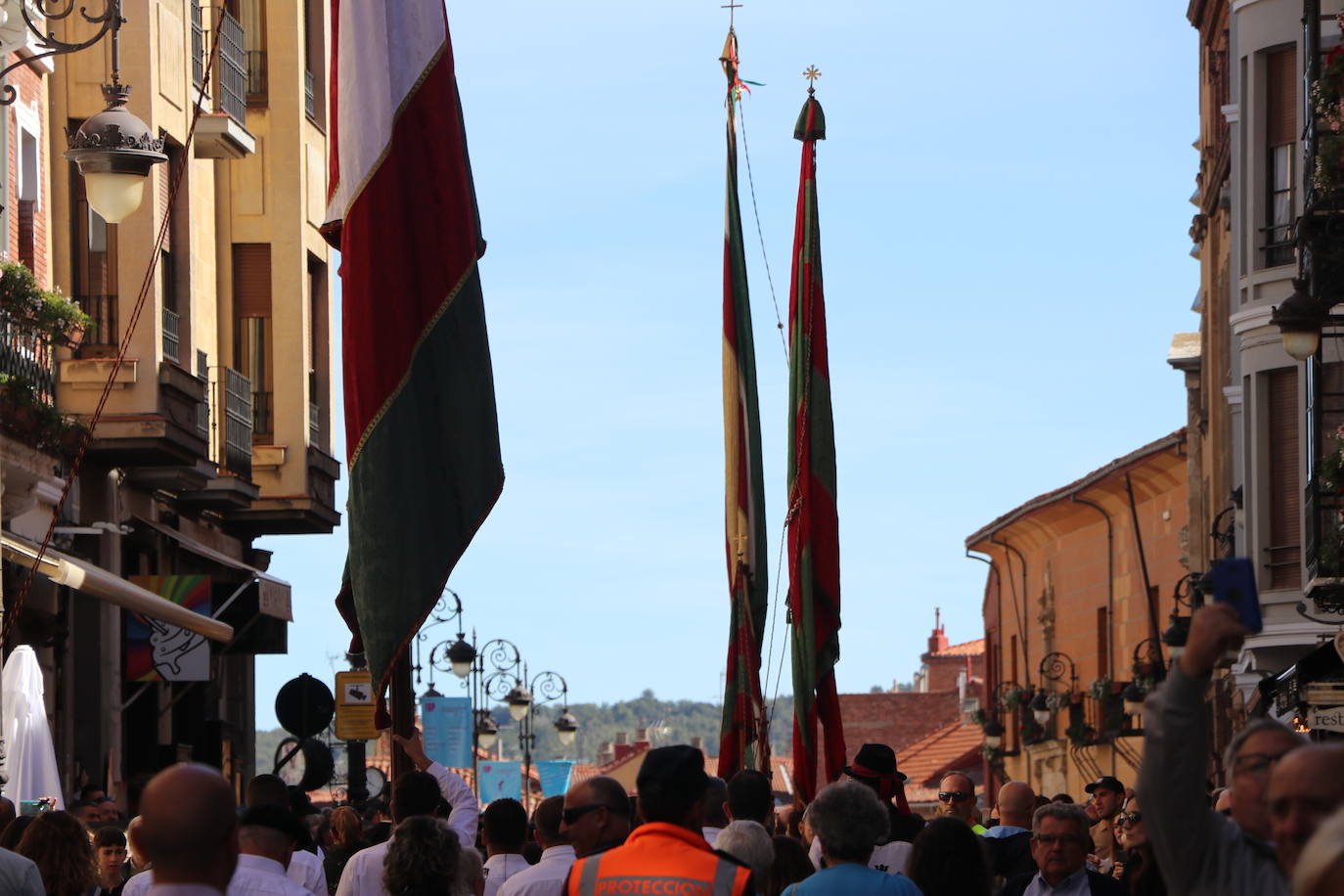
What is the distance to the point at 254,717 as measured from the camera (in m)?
35.1

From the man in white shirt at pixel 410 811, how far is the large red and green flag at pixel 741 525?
23.7 ft

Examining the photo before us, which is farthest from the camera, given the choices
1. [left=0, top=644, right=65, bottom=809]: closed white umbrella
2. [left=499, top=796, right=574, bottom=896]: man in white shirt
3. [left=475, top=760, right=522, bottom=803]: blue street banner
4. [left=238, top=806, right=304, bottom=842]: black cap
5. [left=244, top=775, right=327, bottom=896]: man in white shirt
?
[left=475, top=760, right=522, bottom=803]: blue street banner

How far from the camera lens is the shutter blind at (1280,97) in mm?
31328

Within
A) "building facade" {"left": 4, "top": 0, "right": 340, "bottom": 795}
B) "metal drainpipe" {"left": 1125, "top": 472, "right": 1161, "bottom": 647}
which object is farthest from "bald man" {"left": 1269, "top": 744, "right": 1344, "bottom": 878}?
"metal drainpipe" {"left": 1125, "top": 472, "right": 1161, "bottom": 647}

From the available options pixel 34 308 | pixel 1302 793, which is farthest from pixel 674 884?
pixel 34 308

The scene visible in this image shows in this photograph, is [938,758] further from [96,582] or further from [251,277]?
[96,582]

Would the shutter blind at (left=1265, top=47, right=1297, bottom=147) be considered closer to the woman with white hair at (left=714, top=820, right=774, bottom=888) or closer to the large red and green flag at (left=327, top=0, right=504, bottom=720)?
the large red and green flag at (left=327, top=0, right=504, bottom=720)

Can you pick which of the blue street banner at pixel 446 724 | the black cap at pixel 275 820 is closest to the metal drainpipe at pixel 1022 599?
the blue street banner at pixel 446 724

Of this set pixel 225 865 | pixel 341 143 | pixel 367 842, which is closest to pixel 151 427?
pixel 367 842

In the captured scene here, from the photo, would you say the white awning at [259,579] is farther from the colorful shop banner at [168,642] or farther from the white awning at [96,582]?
the white awning at [96,582]

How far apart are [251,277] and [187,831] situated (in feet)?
90.6

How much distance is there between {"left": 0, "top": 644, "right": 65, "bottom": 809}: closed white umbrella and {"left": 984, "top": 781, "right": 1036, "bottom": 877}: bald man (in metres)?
7.29

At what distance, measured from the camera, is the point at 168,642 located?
90.2ft

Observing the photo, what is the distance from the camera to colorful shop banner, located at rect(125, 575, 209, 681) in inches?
1047
